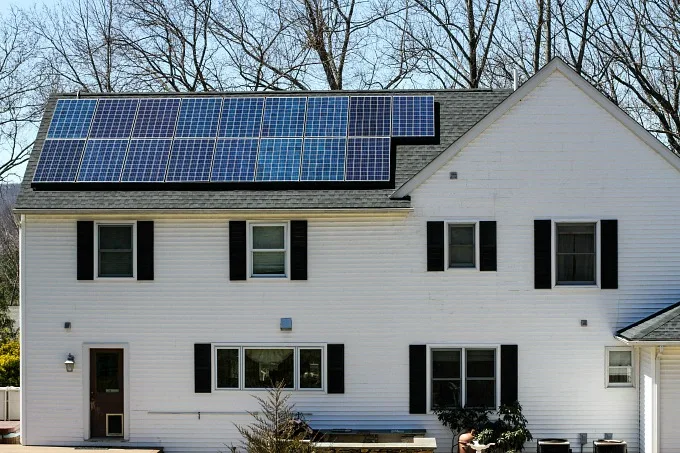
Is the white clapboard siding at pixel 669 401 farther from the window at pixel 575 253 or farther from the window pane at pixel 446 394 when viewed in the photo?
the window pane at pixel 446 394

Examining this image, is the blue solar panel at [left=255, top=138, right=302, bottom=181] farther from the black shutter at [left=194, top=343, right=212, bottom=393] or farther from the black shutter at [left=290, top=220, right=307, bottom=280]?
the black shutter at [left=194, top=343, right=212, bottom=393]

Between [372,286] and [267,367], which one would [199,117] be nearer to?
[372,286]

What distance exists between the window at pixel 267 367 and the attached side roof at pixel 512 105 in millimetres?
3995

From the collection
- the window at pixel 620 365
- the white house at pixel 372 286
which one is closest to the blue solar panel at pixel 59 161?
the white house at pixel 372 286

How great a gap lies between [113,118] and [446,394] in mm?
9999

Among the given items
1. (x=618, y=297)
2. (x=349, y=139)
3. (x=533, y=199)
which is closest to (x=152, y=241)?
(x=349, y=139)

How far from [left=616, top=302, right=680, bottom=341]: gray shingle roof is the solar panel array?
601cm

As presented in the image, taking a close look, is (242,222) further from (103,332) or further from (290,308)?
(103,332)

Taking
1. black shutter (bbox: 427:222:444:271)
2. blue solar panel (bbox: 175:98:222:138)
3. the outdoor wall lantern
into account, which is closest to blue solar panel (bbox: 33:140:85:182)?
blue solar panel (bbox: 175:98:222:138)

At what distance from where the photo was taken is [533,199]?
64.6 ft

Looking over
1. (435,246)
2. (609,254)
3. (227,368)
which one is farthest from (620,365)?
(227,368)

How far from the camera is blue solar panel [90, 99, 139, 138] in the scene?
2145 cm

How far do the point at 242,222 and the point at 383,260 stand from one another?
124 inches

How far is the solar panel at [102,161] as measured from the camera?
20562 mm
